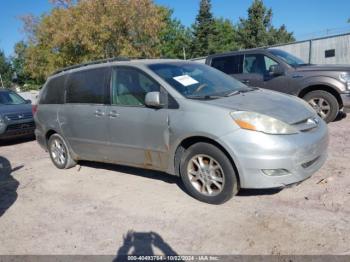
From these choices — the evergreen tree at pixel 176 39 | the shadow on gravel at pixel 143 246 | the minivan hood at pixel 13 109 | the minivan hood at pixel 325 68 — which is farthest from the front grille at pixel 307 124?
the evergreen tree at pixel 176 39

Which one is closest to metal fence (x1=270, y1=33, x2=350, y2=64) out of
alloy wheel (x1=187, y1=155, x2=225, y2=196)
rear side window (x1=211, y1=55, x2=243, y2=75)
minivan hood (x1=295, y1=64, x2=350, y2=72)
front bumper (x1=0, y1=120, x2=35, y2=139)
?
rear side window (x1=211, y1=55, x2=243, y2=75)

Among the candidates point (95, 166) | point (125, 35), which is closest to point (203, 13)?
point (125, 35)

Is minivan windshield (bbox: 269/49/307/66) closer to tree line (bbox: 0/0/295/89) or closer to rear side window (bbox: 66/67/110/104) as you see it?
rear side window (bbox: 66/67/110/104)

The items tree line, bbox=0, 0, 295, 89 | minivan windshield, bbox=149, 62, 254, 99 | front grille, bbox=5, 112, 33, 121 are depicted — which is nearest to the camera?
minivan windshield, bbox=149, 62, 254, 99

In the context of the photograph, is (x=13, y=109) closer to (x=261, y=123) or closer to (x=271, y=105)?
(x=271, y=105)

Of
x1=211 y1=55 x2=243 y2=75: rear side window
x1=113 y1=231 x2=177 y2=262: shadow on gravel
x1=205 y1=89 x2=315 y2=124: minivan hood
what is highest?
x1=211 y1=55 x2=243 y2=75: rear side window

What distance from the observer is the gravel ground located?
3.32 meters

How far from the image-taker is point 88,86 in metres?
5.54

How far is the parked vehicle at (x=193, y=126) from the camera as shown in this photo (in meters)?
3.75

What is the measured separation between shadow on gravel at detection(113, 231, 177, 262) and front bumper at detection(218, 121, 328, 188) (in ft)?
3.56

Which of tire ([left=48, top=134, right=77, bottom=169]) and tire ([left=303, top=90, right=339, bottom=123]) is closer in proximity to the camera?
tire ([left=48, top=134, right=77, bottom=169])

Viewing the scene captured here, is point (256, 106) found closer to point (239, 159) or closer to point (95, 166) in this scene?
point (239, 159)

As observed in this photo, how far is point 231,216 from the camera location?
3824 millimetres

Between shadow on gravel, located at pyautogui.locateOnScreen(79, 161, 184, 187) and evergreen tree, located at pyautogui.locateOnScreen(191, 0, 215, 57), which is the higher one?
evergreen tree, located at pyautogui.locateOnScreen(191, 0, 215, 57)
